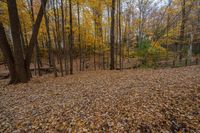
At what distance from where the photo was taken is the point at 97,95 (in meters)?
4.64

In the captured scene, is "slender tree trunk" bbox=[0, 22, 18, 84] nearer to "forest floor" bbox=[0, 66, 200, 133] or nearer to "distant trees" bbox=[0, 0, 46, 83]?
"distant trees" bbox=[0, 0, 46, 83]

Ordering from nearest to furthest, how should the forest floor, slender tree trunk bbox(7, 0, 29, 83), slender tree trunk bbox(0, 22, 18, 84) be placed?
the forest floor, slender tree trunk bbox(7, 0, 29, 83), slender tree trunk bbox(0, 22, 18, 84)

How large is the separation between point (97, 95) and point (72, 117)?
4.98 ft

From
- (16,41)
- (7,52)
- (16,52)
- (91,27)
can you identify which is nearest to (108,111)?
(16,52)

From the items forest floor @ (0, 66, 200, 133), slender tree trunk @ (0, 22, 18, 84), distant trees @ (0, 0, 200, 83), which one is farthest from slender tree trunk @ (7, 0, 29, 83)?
forest floor @ (0, 66, 200, 133)

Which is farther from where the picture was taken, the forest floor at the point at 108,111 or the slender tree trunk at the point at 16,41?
the slender tree trunk at the point at 16,41

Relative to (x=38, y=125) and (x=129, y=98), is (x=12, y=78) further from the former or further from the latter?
(x=129, y=98)

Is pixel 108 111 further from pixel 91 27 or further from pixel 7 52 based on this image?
Answer: pixel 91 27

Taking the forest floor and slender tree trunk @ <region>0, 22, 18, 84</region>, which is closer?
the forest floor

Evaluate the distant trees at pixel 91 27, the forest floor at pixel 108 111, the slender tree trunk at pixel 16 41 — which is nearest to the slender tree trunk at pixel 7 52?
the distant trees at pixel 91 27

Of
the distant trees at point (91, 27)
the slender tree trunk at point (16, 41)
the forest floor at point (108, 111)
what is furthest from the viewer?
the distant trees at point (91, 27)

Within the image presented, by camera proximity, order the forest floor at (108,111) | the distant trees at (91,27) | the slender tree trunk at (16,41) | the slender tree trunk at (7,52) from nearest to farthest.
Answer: the forest floor at (108,111), the slender tree trunk at (16,41), the slender tree trunk at (7,52), the distant trees at (91,27)

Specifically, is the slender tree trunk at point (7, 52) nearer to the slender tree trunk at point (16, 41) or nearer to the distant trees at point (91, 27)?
the distant trees at point (91, 27)

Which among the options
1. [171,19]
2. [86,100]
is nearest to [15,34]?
[86,100]
